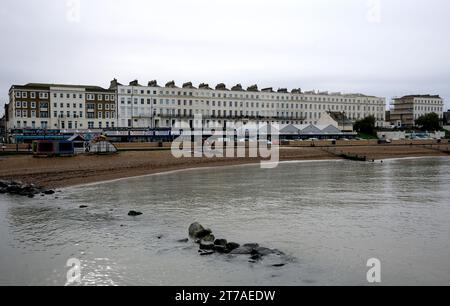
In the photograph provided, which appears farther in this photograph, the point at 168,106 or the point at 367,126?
the point at 367,126

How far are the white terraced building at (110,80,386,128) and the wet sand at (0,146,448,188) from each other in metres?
32.4

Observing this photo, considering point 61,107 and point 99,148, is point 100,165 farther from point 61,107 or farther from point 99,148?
point 61,107

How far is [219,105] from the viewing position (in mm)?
90938

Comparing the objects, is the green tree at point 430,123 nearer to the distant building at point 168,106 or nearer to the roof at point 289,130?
the distant building at point 168,106

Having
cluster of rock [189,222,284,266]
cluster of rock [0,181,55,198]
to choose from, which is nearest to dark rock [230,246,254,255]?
cluster of rock [189,222,284,266]

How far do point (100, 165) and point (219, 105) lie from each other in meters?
53.5

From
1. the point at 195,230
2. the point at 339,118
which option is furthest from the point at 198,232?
the point at 339,118

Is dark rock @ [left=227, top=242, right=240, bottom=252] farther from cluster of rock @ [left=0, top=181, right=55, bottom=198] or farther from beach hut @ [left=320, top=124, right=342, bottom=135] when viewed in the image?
beach hut @ [left=320, top=124, right=342, bottom=135]

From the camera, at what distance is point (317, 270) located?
12289 mm

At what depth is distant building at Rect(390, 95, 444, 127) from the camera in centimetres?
12862

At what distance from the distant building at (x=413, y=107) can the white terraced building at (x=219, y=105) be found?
1127 inches
